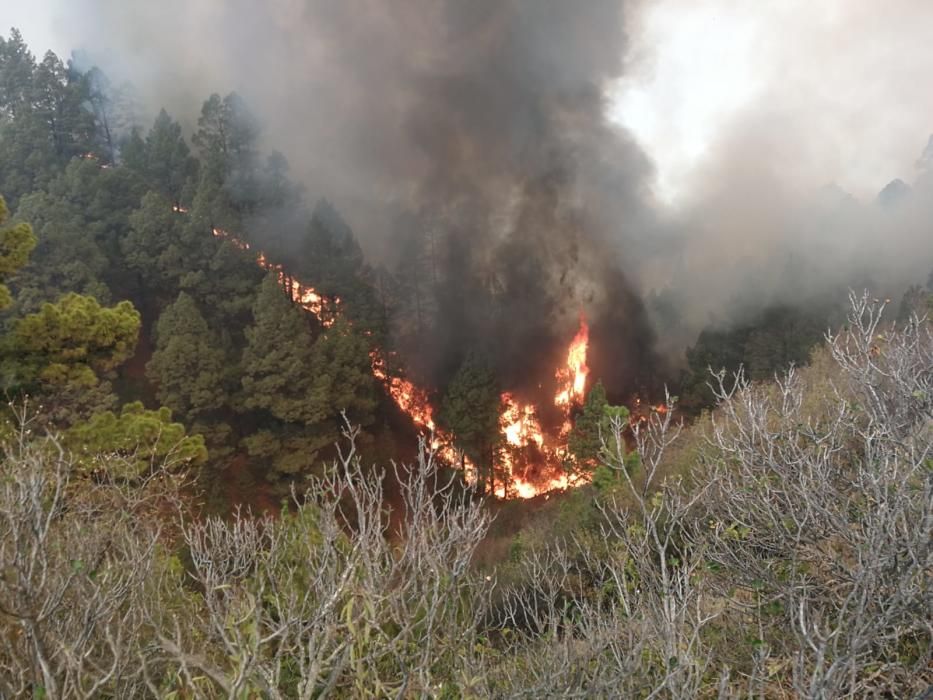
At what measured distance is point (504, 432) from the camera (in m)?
27.6

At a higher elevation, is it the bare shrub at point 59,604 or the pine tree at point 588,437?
the pine tree at point 588,437

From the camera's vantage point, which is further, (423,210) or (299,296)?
(423,210)

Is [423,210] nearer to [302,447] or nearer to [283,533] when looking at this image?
[302,447]

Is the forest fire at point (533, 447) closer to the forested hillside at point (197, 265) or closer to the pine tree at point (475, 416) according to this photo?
the pine tree at point (475, 416)

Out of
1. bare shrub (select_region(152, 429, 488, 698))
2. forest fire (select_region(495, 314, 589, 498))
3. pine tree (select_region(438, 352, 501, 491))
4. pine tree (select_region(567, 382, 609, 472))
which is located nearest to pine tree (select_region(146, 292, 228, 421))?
pine tree (select_region(438, 352, 501, 491))

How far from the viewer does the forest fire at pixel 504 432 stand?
89.1ft

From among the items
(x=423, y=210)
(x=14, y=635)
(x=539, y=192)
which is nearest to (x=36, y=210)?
(x=423, y=210)

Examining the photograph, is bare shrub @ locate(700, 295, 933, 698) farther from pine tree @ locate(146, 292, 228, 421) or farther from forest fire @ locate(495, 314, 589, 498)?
forest fire @ locate(495, 314, 589, 498)

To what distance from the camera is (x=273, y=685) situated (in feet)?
9.92

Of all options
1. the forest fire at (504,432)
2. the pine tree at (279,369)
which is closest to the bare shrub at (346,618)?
the pine tree at (279,369)

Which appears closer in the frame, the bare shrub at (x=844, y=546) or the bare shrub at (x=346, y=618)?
the bare shrub at (x=346, y=618)

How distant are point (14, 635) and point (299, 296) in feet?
81.5

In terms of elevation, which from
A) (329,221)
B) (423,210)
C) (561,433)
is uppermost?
(423,210)

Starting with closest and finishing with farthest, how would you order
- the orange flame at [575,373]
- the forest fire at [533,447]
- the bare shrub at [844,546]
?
1. the bare shrub at [844,546]
2. the forest fire at [533,447]
3. the orange flame at [575,373]
